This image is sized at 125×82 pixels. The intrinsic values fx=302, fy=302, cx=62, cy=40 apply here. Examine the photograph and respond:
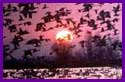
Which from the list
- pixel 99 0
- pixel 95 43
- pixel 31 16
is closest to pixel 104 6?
pixel 99 0

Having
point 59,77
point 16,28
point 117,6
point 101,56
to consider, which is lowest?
point 59,77

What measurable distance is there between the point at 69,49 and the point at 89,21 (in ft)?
0.79

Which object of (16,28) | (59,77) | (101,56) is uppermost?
(16,28)

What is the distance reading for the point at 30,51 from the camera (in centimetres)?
212

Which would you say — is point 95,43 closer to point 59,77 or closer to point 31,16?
point 59,77

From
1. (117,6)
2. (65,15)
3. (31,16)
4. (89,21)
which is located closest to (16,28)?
(31,16)

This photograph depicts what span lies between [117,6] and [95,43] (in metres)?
0.30

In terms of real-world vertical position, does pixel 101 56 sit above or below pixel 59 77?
above

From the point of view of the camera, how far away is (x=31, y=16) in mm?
2104

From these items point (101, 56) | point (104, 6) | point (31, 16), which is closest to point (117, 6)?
point (104, 6)

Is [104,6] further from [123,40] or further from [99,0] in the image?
[123,40]

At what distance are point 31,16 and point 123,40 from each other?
67cm

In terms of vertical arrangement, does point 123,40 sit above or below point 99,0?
below

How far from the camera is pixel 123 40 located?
6.98 ft
